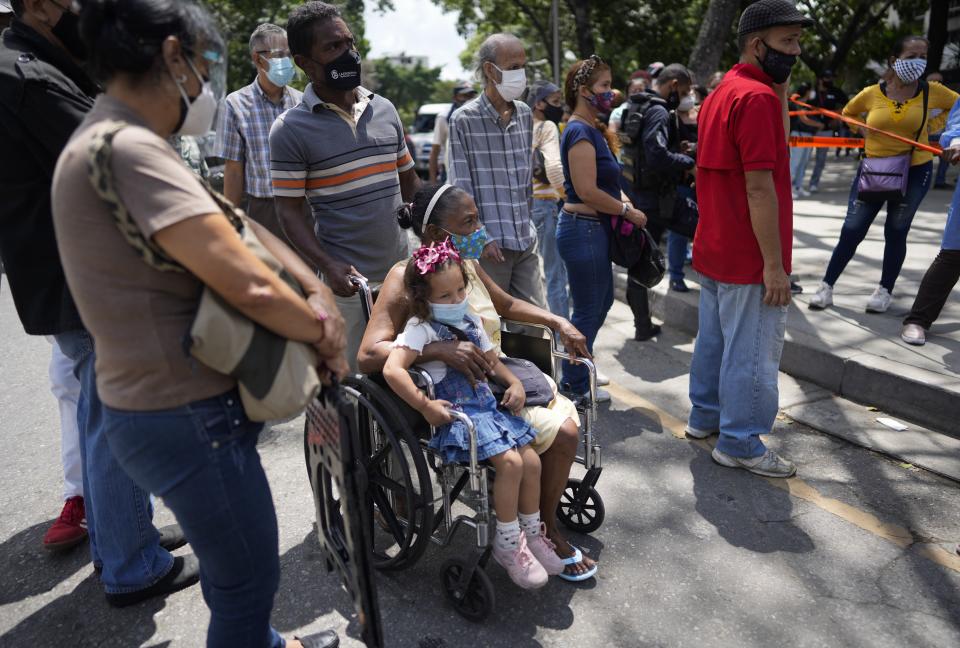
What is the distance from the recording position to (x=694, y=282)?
6332 mm

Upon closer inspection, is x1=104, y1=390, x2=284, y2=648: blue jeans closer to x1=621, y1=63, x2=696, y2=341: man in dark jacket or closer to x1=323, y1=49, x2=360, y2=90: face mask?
x1=323, y1=49, x2=360, y2=90: face mask

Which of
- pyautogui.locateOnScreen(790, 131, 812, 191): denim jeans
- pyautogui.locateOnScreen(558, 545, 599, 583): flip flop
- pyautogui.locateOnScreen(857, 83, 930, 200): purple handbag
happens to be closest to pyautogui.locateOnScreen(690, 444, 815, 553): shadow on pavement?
pyautogui.locateOnScreen(558, 545, 599, 583): flip flop

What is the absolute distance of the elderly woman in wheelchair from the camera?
2.67 meters

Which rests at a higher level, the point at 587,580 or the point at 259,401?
the point at 259,401

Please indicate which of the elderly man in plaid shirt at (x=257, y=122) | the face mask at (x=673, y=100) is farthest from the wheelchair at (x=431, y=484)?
the face mask at (x=673, y=100)

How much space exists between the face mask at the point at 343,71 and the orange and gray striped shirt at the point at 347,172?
99 mm

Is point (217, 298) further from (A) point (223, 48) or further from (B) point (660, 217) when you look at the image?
(B) point (660, 217)

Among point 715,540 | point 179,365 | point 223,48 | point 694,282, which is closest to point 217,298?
point 179,365

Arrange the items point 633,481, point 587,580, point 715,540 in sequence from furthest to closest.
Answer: point 633,481 → point 715,540 → point 587,580

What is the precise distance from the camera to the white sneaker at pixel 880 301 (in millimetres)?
5230

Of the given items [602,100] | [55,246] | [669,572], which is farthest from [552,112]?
[55,246]

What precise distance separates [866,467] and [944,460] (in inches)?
14.3

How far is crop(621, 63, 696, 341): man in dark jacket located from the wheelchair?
2368mm

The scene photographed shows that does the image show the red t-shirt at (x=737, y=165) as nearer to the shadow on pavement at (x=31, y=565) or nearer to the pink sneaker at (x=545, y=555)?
the pink sneaker at (x=545, y=555)
